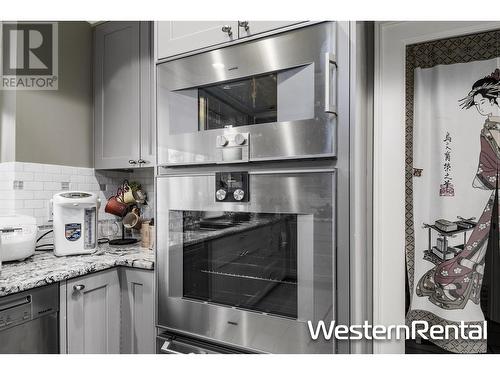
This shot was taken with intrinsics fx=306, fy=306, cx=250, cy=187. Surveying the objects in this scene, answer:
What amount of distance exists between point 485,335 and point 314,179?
82 centimetres

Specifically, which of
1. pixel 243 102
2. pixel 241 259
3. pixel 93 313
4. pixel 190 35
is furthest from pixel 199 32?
pixel 93 313

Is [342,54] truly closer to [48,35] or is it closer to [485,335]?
[485,335]

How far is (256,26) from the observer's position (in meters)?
1.11

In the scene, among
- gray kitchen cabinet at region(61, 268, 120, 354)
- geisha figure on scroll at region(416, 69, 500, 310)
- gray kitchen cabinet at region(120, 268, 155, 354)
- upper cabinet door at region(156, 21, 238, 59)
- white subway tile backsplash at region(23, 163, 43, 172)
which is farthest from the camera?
white subway tile backsplash at region(23, 163, 43, 172)

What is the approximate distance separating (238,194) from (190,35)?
68 centimetres

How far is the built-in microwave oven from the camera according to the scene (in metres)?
0.99

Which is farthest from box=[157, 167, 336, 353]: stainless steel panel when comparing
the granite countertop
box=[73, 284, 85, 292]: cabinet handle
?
box=[73, 284, 85, 292]: cabinet handle

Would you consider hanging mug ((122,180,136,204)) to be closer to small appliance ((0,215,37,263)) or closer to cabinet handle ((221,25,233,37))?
small appliance ((0,215,37,263))

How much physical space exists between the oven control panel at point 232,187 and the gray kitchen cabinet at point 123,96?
0.84 meters

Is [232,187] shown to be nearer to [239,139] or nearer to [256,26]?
[239,139]

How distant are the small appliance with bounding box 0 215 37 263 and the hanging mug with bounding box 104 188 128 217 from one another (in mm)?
515

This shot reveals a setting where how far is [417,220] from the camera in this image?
117cm

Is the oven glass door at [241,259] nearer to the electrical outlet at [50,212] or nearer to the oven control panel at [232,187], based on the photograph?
the oven control panel at [232,187]

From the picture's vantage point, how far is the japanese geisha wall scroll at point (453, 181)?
1058 mm
